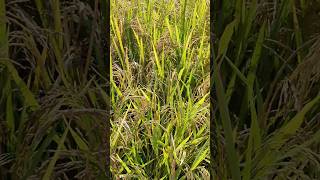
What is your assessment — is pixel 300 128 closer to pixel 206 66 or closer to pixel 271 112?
pixel 271 112

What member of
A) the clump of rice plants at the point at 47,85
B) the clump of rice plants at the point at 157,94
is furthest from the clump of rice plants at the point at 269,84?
the clump of rice plants at the point at 157,94

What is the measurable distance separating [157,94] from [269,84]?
14.8 inches

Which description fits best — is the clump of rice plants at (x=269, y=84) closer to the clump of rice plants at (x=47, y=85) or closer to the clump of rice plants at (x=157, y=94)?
the clump of rice plants at (x=47, y=85)

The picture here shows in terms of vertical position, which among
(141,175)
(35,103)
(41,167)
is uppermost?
(35,103)

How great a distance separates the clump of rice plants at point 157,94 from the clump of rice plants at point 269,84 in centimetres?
30

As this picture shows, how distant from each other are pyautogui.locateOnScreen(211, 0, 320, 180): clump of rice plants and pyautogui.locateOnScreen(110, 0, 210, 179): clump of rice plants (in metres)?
0.30

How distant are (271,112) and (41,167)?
364mm

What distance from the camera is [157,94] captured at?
3.60 feet

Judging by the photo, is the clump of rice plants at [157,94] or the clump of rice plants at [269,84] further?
the clump of rice plants at [157,94]

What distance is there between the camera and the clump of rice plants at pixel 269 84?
2.48ft

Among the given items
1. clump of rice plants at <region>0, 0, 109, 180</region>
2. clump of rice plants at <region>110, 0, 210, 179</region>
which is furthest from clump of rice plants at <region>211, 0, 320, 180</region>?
clump of rice plants at <region>110, 0, 210, 179</region>

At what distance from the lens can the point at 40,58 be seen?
753 mm

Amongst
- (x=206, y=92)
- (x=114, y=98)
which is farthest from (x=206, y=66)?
(x=114, y=98)

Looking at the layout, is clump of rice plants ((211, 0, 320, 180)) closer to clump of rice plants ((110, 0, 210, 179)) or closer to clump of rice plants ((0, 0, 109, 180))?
clump of rice plants ((0, 0, 109, 180))
